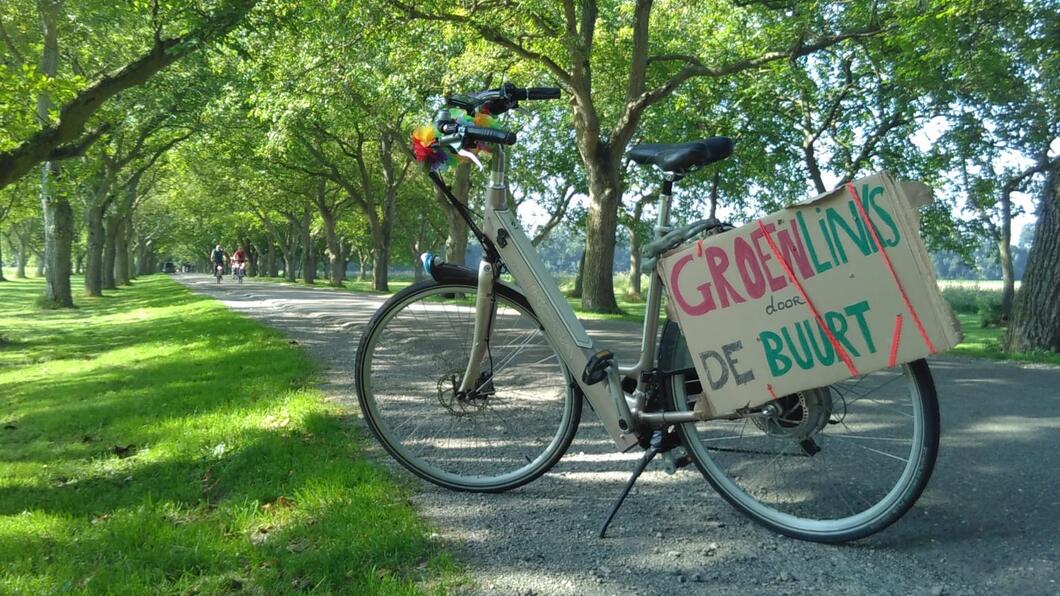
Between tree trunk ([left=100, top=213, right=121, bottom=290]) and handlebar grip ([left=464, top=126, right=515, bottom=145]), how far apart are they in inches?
1176

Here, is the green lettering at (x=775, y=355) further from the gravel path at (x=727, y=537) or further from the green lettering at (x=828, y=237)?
the gravel path at (x=727, y=537)

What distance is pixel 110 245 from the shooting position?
98.7 feet

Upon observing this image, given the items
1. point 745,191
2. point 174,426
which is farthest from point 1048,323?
point 745,191

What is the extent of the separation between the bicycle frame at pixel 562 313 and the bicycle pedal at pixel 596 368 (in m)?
0.03

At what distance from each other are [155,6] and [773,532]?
404 inches

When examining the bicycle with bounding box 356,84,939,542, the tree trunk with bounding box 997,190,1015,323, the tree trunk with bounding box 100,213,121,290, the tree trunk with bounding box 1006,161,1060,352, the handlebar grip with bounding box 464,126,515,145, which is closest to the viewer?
the bicycle with bounding box 356,84,939,542

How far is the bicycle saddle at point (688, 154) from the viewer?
258cm

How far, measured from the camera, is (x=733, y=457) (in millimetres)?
2732

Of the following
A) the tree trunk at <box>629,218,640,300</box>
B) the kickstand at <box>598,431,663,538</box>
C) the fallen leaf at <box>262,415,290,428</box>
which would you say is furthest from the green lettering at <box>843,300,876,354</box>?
the tree trunk at <box>629,218,640,300</box>

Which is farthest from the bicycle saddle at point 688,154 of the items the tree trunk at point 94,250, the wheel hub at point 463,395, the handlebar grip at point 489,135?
the tree trunk at point 94,250

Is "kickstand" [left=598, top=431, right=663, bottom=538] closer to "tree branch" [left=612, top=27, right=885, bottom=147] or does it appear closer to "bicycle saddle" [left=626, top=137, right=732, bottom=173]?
"bicycle saddle" [left=626, top=137, right=732, bottom=173]

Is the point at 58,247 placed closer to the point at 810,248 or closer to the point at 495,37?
the point at 495,37

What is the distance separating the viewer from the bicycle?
2.45m

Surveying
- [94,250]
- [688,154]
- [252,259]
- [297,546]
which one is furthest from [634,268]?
[252,259]
